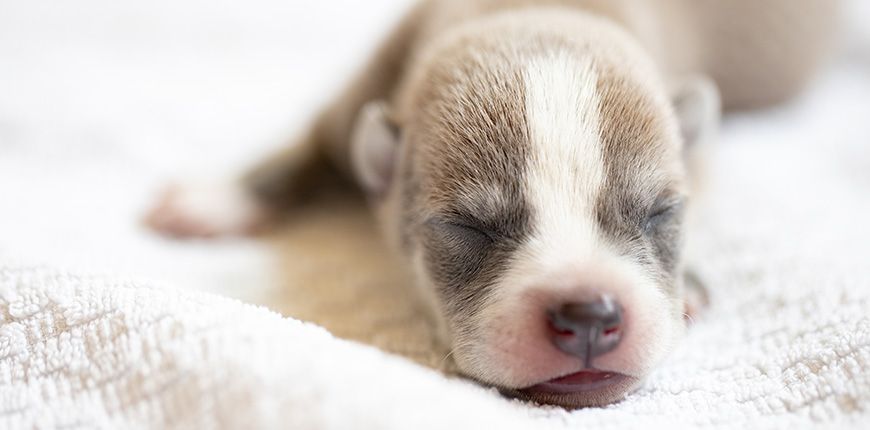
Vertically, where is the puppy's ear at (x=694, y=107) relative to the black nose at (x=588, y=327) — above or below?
above

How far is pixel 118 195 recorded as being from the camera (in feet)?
8.17

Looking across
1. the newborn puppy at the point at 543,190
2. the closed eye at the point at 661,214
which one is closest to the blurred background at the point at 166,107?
the newborn puppy at the point at 543,190

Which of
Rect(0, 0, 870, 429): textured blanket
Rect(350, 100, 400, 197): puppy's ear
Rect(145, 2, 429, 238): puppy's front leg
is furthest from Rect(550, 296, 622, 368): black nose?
Rect(145, 2, 429, 238): puppy's front leg

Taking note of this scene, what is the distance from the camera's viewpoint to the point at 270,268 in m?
2.14

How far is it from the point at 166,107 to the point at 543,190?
1.96m

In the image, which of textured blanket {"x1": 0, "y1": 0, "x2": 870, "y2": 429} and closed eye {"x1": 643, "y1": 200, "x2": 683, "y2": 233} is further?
closed eye {"x1": 643, "y1": 200, "x2": 683, "y2": 233}

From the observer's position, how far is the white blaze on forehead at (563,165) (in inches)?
58.5

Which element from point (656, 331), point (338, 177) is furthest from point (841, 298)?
point (338, 177)

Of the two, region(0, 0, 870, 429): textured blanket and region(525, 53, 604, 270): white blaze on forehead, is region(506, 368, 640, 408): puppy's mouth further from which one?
region(525, 53, 604, 270): white blaze on forehead

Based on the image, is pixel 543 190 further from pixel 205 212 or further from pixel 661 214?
pixel 205 212

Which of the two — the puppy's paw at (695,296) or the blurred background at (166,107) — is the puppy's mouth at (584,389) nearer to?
the puppy's paw at (695,296)

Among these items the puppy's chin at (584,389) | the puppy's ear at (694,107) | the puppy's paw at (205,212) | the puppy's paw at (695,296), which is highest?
the puppy's ear at (694,107)

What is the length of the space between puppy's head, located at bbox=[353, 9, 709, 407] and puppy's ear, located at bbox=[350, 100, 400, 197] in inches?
5.5

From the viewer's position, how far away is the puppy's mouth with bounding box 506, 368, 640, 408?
56.4 inches
